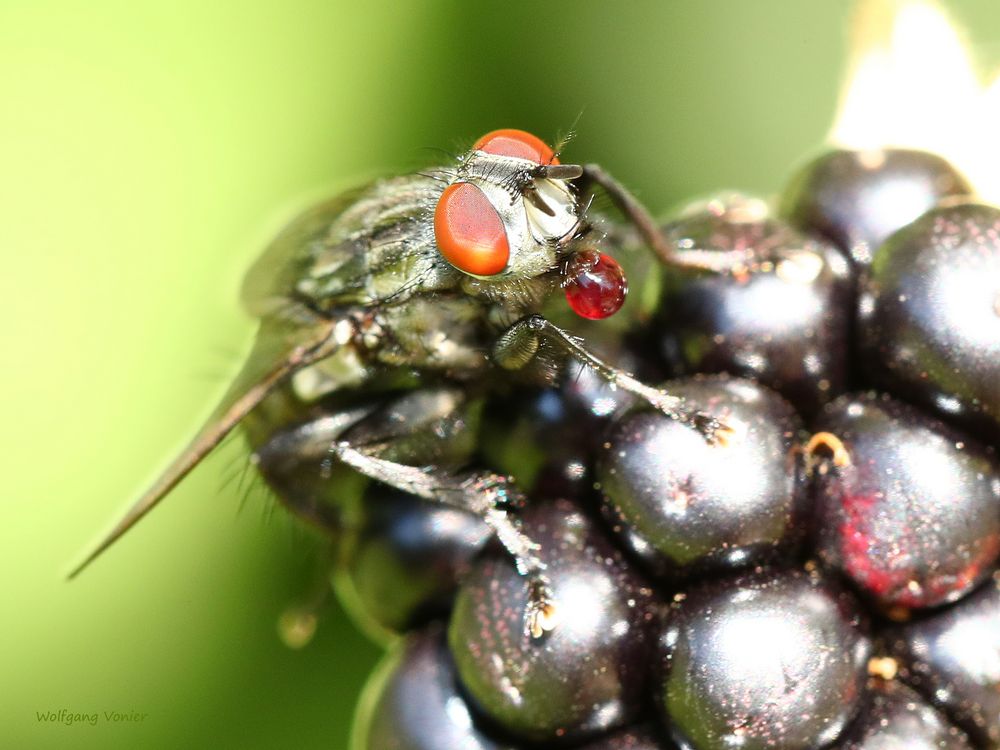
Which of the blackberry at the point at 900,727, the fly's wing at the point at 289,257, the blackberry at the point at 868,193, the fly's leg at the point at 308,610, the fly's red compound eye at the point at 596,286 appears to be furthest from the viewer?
the fly's leg at the point at 308,610

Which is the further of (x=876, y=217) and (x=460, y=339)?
(x=460, y=339)

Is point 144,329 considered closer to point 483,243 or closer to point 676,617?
point 483,243

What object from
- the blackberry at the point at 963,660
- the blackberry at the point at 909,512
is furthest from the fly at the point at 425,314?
the blackberry at the point at 963,660

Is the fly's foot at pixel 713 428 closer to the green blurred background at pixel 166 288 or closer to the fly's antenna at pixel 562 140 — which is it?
the fly's antenna at pixel 562 140

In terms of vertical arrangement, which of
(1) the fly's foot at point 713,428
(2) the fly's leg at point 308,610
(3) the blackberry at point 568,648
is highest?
(1) the fly's foot at point 713,428

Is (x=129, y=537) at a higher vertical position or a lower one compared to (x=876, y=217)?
lower

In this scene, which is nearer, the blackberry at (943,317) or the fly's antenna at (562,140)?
the blackberry at (943,317)

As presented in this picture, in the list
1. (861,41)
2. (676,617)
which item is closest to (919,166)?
(861,41)
